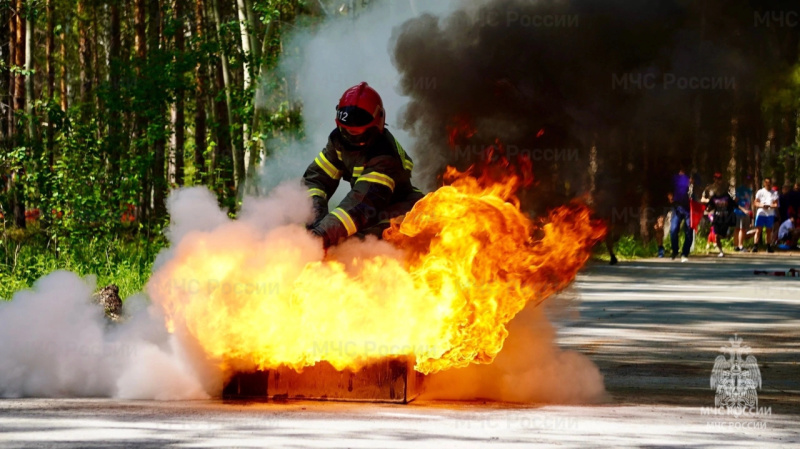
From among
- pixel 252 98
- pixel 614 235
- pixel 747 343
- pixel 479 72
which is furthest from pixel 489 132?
pixel 252 98

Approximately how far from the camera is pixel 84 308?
9836mm

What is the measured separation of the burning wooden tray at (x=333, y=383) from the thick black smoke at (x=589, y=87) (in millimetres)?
1739

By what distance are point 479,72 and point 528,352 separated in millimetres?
2404

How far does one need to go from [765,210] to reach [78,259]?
66.1ft

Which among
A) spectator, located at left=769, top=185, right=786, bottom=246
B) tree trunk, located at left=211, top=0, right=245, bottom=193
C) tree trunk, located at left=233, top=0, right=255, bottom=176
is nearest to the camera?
tree trunk, located at left=233, top=0, right=255, bottom=176

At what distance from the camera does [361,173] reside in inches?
364

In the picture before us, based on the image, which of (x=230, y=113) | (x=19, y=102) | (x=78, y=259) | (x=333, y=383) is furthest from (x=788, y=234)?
(x=333, y=383)

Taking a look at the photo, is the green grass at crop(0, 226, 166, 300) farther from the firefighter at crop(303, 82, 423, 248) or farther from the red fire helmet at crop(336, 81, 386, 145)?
the red fire helmet at crop(336, 81, 386, 145)

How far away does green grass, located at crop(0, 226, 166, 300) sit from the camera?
15844mm

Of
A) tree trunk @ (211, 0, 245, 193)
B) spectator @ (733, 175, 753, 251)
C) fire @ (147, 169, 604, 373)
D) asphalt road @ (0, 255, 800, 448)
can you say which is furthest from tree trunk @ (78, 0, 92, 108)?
fire @ (147, 169, 604, 373)

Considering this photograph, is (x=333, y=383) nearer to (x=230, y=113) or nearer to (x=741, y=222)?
(x=230, y=113)

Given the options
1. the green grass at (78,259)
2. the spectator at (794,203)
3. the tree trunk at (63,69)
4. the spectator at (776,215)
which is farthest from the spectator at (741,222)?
the tree trunk at (63,69)

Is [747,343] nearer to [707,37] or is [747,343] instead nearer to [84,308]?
[707,37]

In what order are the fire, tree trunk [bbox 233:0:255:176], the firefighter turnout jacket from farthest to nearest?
1. tree trunk [bbox 233:0:255:176]
2. the firefighter turnout jacket
3. the fire
